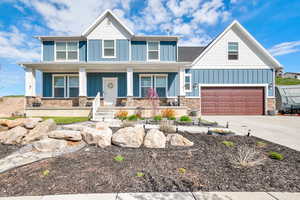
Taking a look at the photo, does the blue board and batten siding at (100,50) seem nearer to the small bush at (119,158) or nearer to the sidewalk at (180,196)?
the small bush at (119,158)

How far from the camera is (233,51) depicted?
11641 mm

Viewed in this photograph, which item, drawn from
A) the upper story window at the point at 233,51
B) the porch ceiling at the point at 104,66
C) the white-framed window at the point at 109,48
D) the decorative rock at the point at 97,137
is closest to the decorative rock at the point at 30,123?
the decorative rock at the point at 97,137

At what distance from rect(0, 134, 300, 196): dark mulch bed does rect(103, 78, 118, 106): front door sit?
813 centimetres

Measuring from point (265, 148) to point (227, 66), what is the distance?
9.18 meters

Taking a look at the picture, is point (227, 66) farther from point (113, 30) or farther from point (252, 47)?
point (113, 30)

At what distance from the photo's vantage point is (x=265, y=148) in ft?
12.6

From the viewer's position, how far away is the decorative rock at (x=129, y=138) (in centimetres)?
381

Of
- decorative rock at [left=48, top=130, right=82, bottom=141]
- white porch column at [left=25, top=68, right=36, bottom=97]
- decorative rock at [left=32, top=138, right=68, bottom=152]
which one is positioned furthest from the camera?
white porch column at [left=25, top=68, right=36, bottom=97]

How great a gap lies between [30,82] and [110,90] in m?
5.27

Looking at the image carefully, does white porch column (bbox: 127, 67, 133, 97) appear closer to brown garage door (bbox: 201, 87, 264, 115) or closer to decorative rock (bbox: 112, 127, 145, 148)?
brown garage door (bbox: 201, 87, 264, 115)

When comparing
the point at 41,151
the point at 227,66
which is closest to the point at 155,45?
the point at 227,66

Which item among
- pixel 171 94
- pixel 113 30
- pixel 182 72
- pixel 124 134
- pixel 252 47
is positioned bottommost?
pixel 124 134

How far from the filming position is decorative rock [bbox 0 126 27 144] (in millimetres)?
3973

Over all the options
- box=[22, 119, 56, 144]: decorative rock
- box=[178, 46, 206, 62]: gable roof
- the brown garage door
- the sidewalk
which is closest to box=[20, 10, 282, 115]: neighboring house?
the brown garage door
